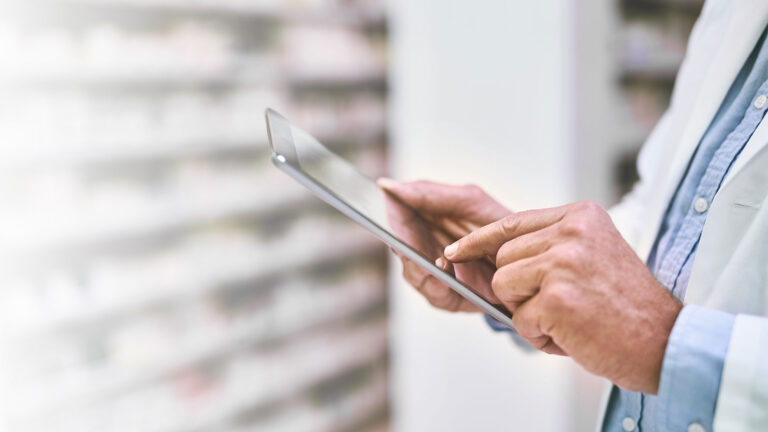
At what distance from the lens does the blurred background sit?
1613mm

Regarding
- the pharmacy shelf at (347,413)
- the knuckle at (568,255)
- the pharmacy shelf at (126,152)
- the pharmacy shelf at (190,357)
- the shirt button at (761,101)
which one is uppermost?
the shirt button at (761,101)

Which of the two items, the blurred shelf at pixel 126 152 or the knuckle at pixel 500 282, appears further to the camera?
the blurred shelf at pixel 126 152

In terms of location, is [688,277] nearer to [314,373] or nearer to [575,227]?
[575,227]

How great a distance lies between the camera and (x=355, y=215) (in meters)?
0.56

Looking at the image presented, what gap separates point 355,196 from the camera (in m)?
0.67

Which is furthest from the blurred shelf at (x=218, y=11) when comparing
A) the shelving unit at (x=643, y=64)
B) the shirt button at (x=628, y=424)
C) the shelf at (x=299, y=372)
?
the shirt button at (x=628, y=424)

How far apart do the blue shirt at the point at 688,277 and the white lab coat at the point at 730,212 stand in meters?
0.01

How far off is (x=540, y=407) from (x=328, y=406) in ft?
2.96

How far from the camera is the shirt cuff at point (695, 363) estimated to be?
0.50 meters

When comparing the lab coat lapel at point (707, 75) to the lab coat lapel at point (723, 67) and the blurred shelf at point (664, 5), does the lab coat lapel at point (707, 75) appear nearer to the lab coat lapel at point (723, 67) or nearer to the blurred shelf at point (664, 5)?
the lab coat lapel at point (723, 67)

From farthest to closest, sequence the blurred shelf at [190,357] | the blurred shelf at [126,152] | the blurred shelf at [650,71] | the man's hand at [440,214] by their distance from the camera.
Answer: the blurred shelf at [650,71] → the blurred shelf at [190,357] → the blurred shelf at [126,152] → the man's hand at [440,214]

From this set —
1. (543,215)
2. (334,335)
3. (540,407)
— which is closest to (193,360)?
(334,335)

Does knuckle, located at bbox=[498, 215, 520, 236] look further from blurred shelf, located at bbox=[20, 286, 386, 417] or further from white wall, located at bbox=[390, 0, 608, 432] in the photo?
blurred shelf, located at bbox=[20, 286, 386, 417]

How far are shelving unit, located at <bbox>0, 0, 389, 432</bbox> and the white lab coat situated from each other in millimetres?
1496
